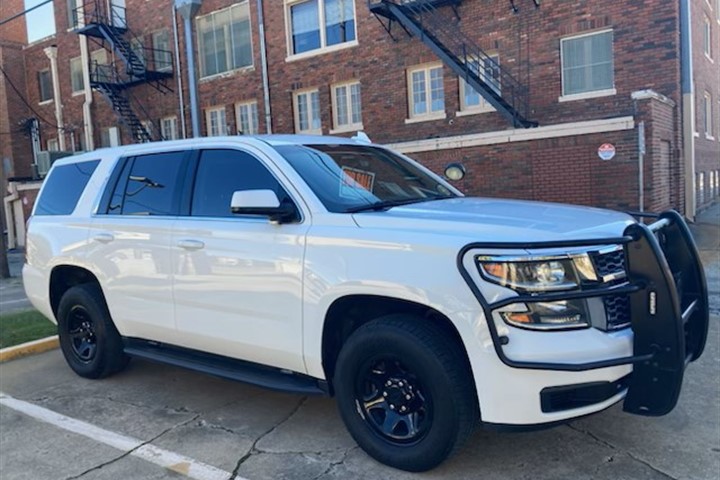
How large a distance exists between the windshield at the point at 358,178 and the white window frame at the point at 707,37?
18.7 m

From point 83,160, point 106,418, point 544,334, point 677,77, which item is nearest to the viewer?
point 544,334

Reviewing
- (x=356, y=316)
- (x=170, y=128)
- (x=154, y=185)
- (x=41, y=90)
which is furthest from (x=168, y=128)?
(x=356, y=316)

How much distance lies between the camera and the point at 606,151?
12.8 metres

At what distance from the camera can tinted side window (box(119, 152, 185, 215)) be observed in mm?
4648

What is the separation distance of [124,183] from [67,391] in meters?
1.81

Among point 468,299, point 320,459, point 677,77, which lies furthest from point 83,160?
point 677,77

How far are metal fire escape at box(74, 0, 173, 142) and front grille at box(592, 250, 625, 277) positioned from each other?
73.1 ft

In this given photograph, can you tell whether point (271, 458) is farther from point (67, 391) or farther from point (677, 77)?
point (677, 77)

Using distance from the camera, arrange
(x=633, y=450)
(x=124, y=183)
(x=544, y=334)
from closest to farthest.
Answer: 1. (x=544, y=334)
2. (x=633, y=450)
3. (x=124, y=183)

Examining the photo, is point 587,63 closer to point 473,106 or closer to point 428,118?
point 473,106

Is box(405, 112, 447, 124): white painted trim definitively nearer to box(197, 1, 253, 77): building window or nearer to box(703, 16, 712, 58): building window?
box(197, 1, 253, 77): building window

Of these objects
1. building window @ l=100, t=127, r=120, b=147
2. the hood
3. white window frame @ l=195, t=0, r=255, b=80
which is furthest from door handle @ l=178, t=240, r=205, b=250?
building window @ l=100, t=127, r=120, b=147

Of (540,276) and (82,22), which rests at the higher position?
(82,22)

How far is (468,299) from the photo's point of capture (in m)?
3.04
